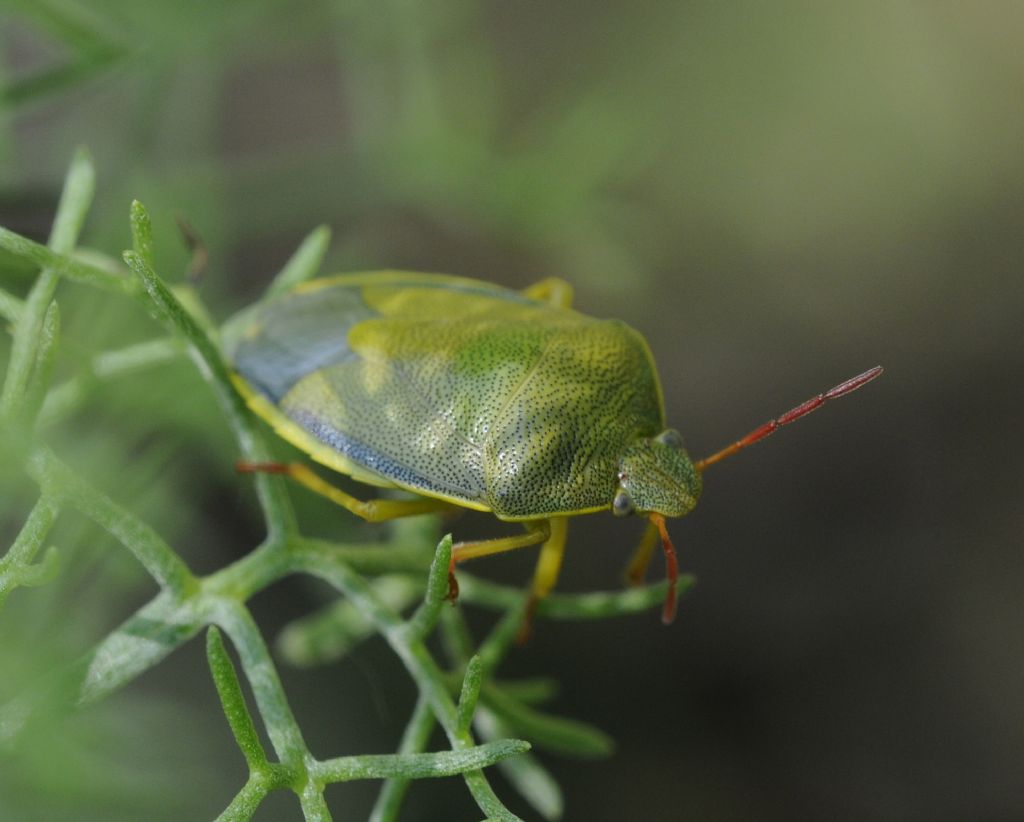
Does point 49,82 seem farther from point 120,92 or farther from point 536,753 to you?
point 536,753

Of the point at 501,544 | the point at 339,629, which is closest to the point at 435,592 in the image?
the point at 501,544

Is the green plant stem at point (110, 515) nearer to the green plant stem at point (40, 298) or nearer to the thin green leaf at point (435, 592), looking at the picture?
the green plant stem at point (40, 298)

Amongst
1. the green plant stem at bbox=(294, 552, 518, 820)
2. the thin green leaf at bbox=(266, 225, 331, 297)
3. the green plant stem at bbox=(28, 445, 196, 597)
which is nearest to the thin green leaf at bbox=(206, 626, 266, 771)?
the green plant stem at bbox=(28, 445, 196, 597)

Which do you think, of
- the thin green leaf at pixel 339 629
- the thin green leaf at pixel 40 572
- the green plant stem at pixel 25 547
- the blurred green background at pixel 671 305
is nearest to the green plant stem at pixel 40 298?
the green plant stem at pixel 25 547

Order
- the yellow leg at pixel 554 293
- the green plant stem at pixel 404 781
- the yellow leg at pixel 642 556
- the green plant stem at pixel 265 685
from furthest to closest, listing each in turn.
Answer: the yellow leg at pixel 554 293 < the yellow leg at pixel 642 556 < the green plant stem at pixel 404 781 < the green plant stem at pixel 265 685

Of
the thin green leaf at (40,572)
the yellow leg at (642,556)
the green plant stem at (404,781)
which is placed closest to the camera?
the thin green leaf at (40,572)

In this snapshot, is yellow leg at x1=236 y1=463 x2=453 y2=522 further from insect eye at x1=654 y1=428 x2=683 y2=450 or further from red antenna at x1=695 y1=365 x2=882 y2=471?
red antenna at x1=695 y1=365 x2=882 y2=471

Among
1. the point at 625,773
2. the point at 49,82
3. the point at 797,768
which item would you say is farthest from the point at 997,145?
the point at 49,82

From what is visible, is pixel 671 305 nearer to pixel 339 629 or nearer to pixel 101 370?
pixel 339 629
